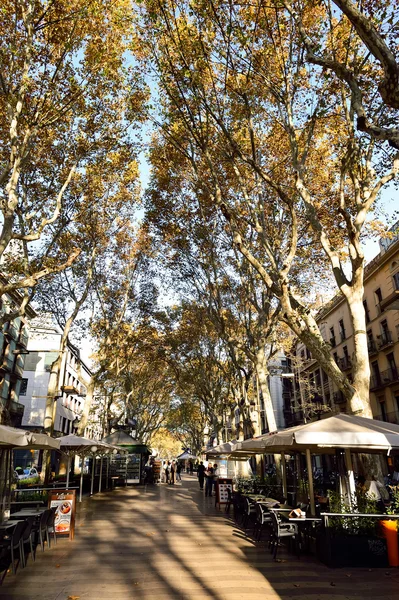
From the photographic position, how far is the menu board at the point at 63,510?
9.58 meters

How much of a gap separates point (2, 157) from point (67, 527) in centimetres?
1053

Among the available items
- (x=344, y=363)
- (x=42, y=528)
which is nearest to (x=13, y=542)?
(x=42, y=528)

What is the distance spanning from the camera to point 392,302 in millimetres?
23328

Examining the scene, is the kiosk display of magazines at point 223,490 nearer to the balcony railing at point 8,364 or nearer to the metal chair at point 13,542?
the metal chair at point 13,542

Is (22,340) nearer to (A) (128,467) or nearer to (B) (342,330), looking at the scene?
(A) (128,467)

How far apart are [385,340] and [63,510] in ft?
77.7

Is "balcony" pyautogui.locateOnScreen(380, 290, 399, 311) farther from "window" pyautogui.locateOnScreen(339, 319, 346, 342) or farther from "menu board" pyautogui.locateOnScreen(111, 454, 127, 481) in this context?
"menu board" pyautogui.locateOnScreen(111, 454, 127, 481)

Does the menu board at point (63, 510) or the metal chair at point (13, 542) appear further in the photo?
the menu board at point (63, 510)

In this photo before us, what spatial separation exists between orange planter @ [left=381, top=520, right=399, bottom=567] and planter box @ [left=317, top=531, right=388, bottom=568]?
72 millimetres

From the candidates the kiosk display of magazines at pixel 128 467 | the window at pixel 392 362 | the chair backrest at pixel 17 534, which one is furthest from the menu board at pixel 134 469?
the chair backrest at pixel 17 534

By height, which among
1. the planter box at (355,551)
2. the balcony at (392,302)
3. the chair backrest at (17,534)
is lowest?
the planter box at (355,551)

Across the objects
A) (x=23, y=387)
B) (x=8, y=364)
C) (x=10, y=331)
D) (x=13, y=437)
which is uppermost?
(x=10, y=331)

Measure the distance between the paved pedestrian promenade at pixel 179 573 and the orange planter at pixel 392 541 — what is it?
19 cm

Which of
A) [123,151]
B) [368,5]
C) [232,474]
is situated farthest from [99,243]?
[232,474]
